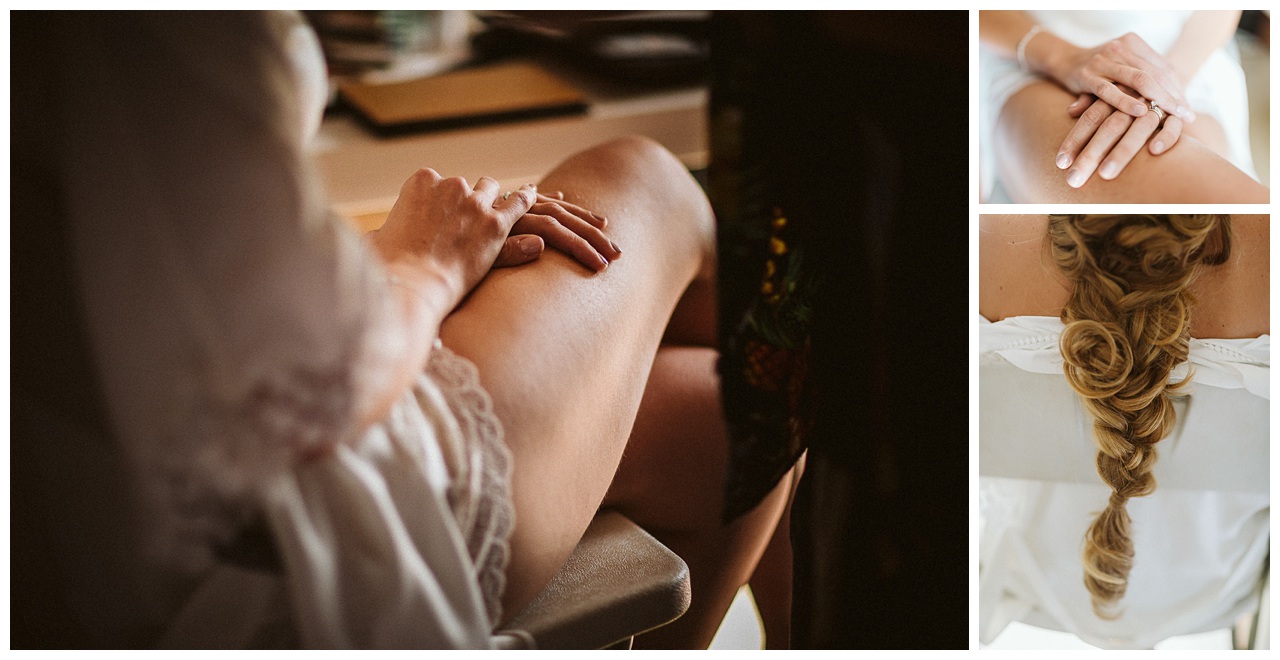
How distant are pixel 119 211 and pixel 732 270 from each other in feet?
1.62

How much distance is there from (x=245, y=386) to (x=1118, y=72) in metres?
0.80

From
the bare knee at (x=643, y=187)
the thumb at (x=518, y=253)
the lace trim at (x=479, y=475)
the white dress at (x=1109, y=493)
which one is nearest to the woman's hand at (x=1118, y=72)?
the white dress at (x=1109, y=493)

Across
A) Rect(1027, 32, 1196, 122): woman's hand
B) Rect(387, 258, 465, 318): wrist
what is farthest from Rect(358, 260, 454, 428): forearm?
Rect(1027, 32, 1196, 122): woman's hand

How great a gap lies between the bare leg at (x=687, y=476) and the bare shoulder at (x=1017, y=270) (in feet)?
0.89

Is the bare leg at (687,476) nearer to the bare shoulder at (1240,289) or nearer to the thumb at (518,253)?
the thumb at (518,253)

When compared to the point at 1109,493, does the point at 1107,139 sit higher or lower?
higher

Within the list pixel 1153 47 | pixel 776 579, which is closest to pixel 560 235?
pixel 776 579

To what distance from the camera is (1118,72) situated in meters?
0.84

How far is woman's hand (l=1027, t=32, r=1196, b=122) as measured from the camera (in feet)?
2.74

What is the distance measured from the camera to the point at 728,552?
0.84 meters

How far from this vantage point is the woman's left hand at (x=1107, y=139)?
83 cm

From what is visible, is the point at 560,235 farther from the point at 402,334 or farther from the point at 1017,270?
the point at 1017,270

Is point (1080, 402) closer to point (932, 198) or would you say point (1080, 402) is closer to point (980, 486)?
point (980, 486)
